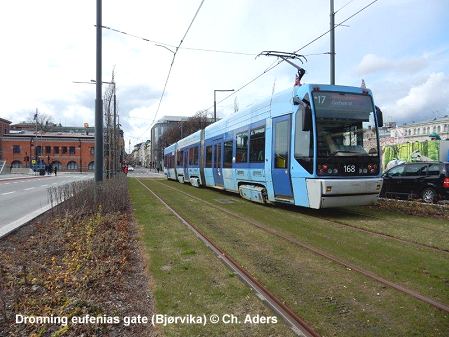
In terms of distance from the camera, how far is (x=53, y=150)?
355ft

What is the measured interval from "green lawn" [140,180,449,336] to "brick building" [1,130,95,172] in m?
103

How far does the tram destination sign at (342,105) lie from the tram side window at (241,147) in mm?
4972

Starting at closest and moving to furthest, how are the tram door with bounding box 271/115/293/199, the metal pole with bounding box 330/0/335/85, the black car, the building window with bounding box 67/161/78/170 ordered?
1. the tram door with bounding box 271/115/293/199
2. the black car
3. the metal pole with bounding box 330/0/335/85
4. the building window with bounding box 67/161/78/170

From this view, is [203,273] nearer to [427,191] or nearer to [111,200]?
[111,200]

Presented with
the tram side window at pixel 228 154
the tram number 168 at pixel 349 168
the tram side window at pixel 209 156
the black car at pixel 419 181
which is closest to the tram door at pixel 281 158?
the tram number 168 at pixel 349 168

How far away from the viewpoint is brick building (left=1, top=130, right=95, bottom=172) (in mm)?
107312

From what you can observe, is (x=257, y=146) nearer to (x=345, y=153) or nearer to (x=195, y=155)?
(x=345, y=153)

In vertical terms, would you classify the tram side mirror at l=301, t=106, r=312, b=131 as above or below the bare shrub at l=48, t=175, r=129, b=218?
above

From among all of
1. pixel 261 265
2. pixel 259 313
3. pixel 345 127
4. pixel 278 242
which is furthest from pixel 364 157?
pixel 259 313

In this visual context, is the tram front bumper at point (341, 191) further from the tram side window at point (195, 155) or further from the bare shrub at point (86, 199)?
the tram side window at point (195, 155)

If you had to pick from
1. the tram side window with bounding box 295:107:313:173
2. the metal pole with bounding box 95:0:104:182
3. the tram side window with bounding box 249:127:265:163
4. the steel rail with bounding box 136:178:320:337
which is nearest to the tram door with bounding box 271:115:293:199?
the tram side window with bounding box 295:107:313:173

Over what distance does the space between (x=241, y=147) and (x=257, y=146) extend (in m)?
2.00

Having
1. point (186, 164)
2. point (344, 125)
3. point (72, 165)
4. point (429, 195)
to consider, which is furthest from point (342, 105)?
point (72, 165)

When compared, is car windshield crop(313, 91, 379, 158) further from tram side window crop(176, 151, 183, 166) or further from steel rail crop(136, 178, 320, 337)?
tram side window crop(176, 151, 183, 166)
